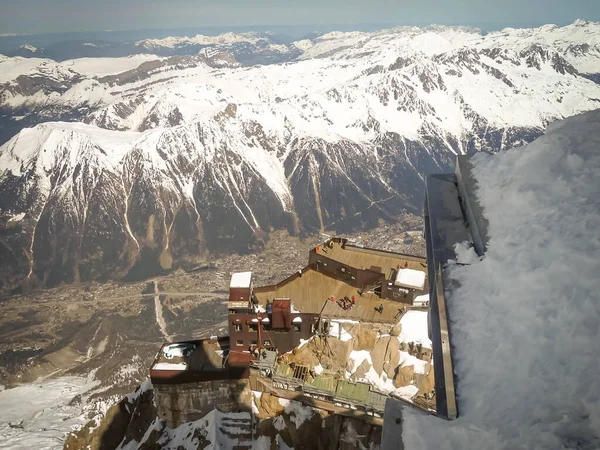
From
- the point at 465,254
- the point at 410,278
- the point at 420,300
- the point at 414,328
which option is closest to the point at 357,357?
the point at 414,328

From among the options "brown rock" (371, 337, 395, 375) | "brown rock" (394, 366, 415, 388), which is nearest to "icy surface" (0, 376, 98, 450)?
"brown rock" (371, 337, 395, 375)

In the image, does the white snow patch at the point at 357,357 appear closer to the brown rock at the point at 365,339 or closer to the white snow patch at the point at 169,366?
the brown rock at the point at 365,339

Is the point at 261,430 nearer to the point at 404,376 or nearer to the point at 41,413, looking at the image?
the point at 404,376

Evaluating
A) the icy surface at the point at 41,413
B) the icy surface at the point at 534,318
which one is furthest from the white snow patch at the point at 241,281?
the icy surface at the point at 41,413

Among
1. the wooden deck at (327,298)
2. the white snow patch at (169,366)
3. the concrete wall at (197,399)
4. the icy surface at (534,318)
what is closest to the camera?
the icy surface at (534,318)

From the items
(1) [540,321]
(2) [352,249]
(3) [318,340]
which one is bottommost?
(3) [318,340]

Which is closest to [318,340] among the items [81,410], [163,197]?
[81,410]

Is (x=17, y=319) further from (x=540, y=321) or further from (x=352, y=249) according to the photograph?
(x=540, y=321)
